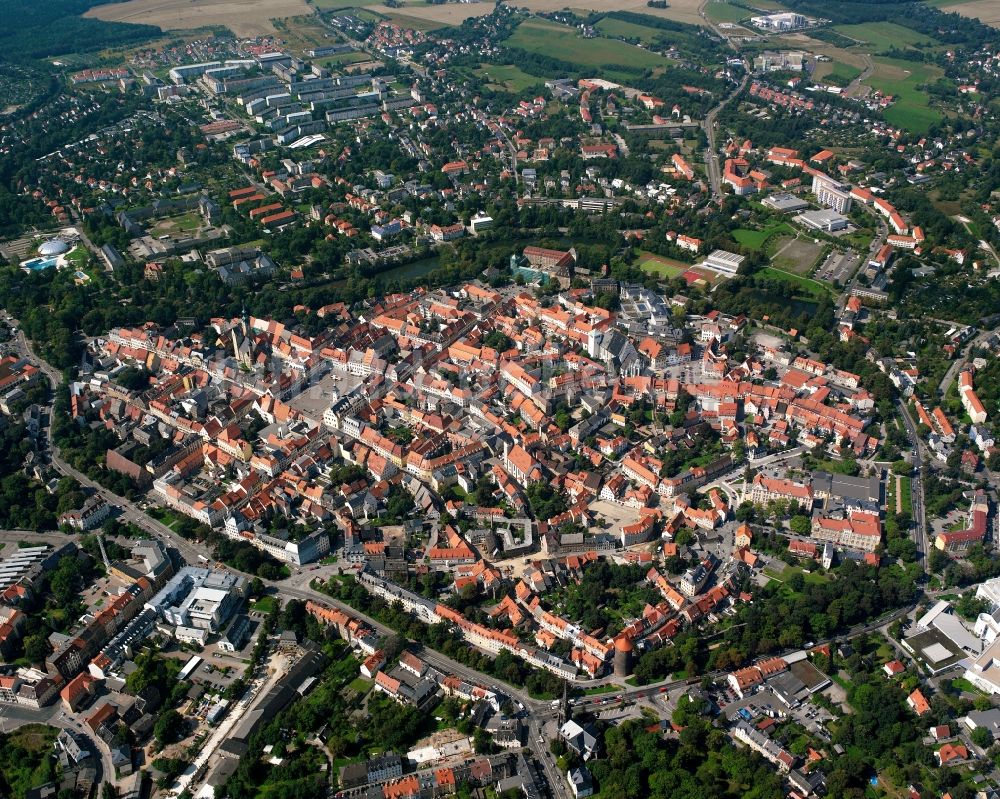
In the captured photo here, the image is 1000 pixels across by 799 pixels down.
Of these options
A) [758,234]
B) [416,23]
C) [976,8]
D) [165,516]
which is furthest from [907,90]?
[165,516]

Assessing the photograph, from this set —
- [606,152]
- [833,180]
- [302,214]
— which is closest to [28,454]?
[302,214]

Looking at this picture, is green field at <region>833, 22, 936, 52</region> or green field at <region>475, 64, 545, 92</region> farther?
green field at <region>833, 22, 936, 52</region>

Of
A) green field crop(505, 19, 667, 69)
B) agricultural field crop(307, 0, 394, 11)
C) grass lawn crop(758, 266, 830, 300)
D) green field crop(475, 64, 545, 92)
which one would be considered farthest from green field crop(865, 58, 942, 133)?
agricultural field crop(307, 0, 394, 11)

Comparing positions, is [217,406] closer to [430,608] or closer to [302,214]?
[430,608]

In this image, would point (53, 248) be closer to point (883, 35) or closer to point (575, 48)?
point (575, 48)

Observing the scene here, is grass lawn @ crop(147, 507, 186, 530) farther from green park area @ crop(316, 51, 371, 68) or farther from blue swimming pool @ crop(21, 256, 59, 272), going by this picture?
green park area @ crop(316, 51, 371, 68)

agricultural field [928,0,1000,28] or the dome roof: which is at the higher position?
agricultural field [928,0,1000,28]
